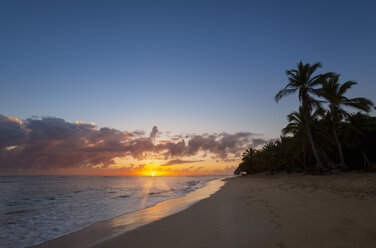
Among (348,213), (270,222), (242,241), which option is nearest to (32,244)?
(242,241)

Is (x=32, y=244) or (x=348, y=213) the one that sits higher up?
(x=348, y=213)

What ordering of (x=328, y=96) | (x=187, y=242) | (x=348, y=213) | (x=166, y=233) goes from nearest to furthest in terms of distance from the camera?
(x=187, y=242), (x=348, y=213), (x=166, y=233), (x=328, y=96)

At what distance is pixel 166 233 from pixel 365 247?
4472 mm

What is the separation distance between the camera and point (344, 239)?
3.66 meters

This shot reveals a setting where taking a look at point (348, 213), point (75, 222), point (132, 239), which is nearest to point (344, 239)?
point (348, 213)

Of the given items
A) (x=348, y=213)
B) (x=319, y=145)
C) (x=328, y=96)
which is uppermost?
(x=328, y=96)

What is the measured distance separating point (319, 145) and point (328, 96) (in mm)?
11280

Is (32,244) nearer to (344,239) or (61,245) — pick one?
(61,245)

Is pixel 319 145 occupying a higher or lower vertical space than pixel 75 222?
higher

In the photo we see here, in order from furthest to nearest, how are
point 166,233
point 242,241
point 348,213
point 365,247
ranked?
point 166,233, point 348,213, point 242,241, point 365,247

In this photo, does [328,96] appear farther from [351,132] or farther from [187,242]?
[187,242]

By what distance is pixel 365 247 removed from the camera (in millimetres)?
3281

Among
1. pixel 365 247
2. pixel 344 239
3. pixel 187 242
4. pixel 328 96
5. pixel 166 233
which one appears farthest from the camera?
pixel 328 96

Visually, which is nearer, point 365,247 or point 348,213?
point 365,247
